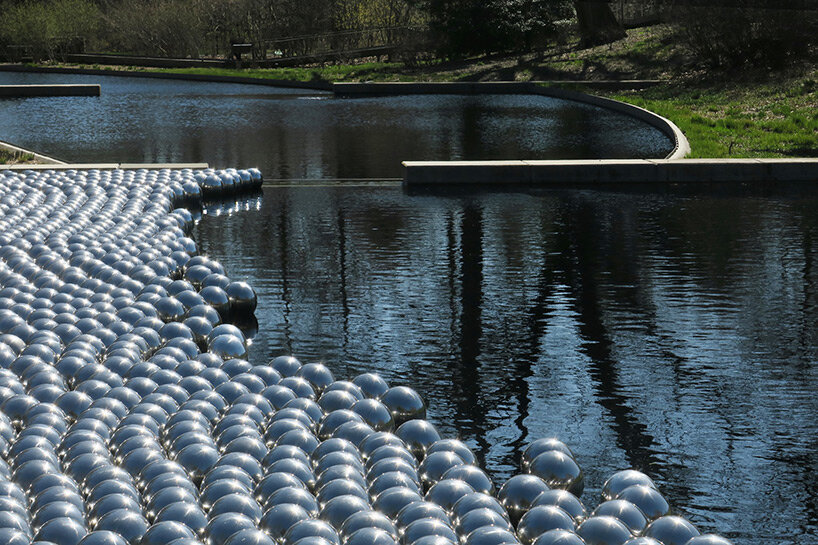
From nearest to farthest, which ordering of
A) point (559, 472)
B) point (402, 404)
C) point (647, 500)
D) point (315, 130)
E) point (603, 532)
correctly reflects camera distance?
point (603, 532) → point (647, 500) → point (559, 472) → point (402, 404) → point (315, 130)

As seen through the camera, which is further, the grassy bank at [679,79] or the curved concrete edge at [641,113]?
the grassy bank at [679,79]

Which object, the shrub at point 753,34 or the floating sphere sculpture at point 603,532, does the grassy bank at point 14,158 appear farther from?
the shrub at point 753,34

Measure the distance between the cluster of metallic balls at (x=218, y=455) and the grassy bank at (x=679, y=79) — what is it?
10304 mm

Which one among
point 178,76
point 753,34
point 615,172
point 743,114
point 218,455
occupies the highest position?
point 753,34

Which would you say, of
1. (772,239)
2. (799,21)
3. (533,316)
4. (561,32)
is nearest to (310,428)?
(533,316)

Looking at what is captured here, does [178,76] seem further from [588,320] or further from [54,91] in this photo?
[588,320]

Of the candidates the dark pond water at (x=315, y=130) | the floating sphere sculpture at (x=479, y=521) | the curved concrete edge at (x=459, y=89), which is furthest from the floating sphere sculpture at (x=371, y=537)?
the curved concrete edge at (x=459, y=89)

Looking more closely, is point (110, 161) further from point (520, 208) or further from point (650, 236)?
point (650, 236)

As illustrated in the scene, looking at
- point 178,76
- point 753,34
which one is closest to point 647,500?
point 753,34

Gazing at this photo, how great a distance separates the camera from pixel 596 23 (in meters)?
33.6

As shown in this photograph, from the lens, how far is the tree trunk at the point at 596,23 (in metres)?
33.1

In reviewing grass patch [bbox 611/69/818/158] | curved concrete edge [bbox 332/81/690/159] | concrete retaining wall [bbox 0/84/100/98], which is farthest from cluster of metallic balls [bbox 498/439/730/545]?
concrete retaining wall [bbox 0/84/100/98]

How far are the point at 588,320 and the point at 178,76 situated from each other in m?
30.1

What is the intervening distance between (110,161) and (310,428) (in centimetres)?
1255
